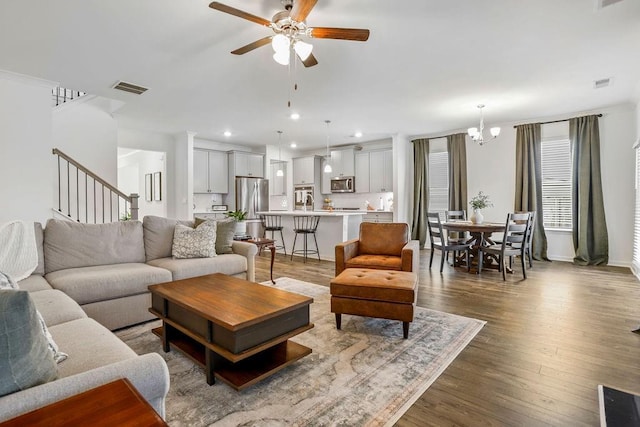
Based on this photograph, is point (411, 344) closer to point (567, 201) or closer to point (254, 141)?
A: point (567, 201)

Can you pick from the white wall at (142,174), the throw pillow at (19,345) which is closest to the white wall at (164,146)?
the white wall at (142,174)

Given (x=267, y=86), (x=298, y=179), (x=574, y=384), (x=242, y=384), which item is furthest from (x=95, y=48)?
(x=298, y=179)

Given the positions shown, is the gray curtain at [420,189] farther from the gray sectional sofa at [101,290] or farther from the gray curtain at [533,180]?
the gray sectional sofa at [101,290]

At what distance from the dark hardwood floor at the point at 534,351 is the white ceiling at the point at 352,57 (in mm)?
2680

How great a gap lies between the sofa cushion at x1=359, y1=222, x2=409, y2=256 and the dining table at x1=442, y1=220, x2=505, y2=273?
1596mm

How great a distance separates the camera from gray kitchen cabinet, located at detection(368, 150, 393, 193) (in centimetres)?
782

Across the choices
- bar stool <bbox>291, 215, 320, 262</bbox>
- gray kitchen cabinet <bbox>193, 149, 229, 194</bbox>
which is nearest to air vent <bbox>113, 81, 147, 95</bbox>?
gray kitchen cabinet <bbox>193, 149, 229, 194</bbox>

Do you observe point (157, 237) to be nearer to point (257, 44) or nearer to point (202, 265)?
point (202, 265)

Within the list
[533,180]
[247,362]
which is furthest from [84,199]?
[533,180]

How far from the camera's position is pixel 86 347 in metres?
1.42

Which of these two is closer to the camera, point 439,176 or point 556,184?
point 556,184

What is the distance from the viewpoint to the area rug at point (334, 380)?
1678 millimetres

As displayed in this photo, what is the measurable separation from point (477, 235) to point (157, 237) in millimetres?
4872

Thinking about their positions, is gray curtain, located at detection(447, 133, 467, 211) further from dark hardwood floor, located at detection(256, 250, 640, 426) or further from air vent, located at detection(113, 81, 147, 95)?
air vent, located at detection(113, 81, 147, 95)
